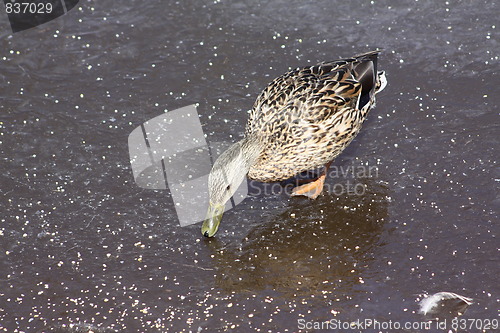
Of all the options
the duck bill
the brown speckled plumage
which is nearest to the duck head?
the duck bill

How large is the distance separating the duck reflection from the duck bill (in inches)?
5.6

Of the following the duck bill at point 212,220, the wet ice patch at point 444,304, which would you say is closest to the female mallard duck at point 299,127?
the duck bill at point 212,220

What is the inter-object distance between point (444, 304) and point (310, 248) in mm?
1055

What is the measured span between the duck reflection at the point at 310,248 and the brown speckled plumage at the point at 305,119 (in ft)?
1.27

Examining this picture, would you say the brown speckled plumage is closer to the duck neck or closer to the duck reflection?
the duck neck

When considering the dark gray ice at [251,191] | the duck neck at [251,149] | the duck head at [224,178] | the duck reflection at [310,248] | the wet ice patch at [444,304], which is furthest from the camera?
the duck neck at [251,149]

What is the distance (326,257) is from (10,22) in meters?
4.95

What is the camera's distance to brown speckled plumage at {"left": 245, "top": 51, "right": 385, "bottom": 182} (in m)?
4.94

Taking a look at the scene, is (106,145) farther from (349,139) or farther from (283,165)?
(349,139)

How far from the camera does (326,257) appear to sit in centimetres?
462

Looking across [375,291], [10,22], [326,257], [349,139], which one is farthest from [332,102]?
[10,22]

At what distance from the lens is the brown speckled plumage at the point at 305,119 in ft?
16.2

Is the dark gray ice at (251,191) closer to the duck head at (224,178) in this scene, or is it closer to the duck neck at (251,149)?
the duck head at (224,178)

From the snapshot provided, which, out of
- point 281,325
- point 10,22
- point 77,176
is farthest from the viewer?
point 10,22
